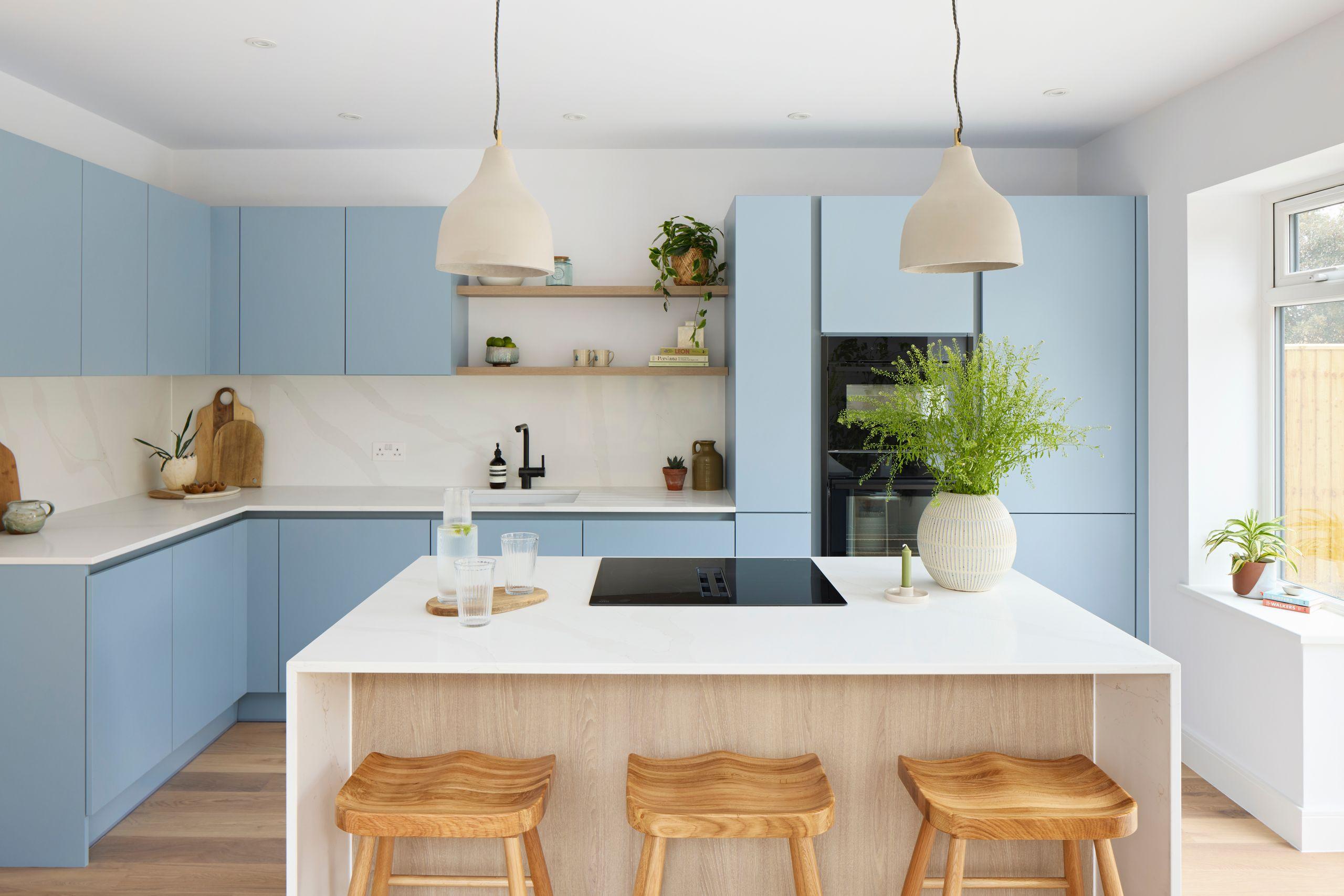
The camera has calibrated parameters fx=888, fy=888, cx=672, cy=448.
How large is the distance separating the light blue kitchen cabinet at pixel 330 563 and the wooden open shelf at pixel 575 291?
1.07 meters

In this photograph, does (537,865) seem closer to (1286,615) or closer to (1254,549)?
(1286,615)

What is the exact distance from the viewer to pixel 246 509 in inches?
144

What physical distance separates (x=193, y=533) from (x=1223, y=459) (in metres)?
3.86

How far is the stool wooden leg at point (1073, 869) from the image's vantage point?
1931mm

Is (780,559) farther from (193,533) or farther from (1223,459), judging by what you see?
(193,533)

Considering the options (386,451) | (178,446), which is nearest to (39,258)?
(178,446)

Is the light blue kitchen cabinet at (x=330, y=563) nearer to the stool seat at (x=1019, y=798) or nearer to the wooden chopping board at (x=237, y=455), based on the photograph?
the wooden chopping board at (x=237, y=455)

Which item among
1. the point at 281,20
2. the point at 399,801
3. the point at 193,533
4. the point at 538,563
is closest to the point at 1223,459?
the point at 538,563

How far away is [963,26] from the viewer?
2740mm

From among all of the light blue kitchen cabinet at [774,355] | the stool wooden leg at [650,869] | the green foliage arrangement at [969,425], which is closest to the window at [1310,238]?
the green foliage arrangement at [969,425]

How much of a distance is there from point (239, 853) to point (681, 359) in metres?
2.47

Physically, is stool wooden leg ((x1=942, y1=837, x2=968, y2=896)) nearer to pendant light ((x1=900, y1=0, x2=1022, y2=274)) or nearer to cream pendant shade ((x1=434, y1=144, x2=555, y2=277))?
pendant light ((x1=900, y1=0, x2=1022, y2=274))

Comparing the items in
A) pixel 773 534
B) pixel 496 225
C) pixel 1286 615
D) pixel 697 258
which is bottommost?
pixel 1286 615

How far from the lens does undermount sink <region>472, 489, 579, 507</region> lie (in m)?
4.02
